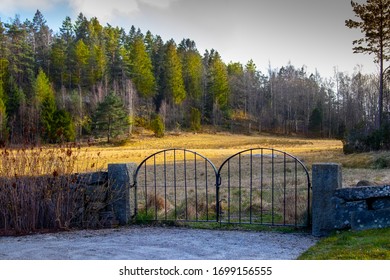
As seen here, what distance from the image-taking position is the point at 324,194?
3.94 meters

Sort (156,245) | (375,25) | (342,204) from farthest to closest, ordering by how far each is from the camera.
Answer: (375,25) < (342,204) < (156,245)

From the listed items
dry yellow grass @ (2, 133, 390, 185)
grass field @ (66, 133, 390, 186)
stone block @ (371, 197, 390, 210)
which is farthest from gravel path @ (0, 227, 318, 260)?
dry yellow grass @ (2, 133, 390, 185)

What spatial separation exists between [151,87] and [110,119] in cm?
1065

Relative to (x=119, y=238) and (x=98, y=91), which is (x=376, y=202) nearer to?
(x=119, y=238)

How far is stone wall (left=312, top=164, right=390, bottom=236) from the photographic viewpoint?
3.77 meters

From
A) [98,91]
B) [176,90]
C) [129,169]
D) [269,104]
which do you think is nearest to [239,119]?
[269,104]

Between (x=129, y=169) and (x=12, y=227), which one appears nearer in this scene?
(x=12, y=227)

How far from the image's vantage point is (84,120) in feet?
83.9

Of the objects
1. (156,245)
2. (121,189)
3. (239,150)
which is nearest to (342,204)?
(156,245)

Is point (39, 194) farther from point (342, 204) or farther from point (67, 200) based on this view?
point (342, 204)

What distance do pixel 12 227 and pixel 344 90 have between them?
1491cm

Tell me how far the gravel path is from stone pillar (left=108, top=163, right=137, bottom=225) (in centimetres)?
25

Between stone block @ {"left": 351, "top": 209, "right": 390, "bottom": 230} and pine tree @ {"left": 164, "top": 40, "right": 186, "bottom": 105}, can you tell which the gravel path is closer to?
stone block @ {"left": 351, "top": 209, "right": 390, "bottom": 230}

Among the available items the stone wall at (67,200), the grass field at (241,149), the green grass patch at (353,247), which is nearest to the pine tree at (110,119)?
the grass field at (241,149)
